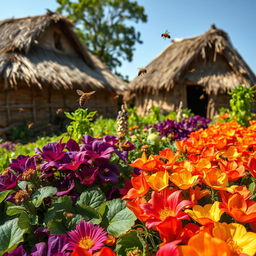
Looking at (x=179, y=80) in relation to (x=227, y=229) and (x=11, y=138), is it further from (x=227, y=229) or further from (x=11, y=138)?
(x=227, y=229)

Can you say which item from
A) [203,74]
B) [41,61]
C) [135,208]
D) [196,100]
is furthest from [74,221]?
[196,100]

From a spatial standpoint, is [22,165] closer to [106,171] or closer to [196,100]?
[106,171]

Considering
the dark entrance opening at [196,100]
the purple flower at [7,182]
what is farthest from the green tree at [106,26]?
the purple flower at [7,182]

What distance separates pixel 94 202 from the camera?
108 centimetres

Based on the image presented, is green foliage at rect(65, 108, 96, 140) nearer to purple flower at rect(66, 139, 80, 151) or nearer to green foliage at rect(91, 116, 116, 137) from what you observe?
green foliage at rect(91, 116, 116, 137)

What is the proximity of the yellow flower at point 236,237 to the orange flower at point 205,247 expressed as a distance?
93mm

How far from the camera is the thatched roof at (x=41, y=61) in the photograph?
328 inches

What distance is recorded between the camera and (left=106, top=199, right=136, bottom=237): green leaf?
0.90m

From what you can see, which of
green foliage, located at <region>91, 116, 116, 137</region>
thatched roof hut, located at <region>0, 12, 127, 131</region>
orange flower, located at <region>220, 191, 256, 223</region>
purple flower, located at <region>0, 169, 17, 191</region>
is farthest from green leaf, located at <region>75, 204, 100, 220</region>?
thatched roof hut, located at <region>0, 12, 127, 131</region>

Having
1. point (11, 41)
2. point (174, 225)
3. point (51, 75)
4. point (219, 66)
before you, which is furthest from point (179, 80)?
point (174, 225)

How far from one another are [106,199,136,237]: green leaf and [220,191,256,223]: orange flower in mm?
324

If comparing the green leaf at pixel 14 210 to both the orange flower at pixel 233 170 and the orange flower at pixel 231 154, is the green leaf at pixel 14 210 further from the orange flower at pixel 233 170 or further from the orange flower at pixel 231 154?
the orange flower at pixel 231 154

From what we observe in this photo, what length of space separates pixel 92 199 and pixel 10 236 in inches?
12.8

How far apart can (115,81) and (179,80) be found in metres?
3.07
